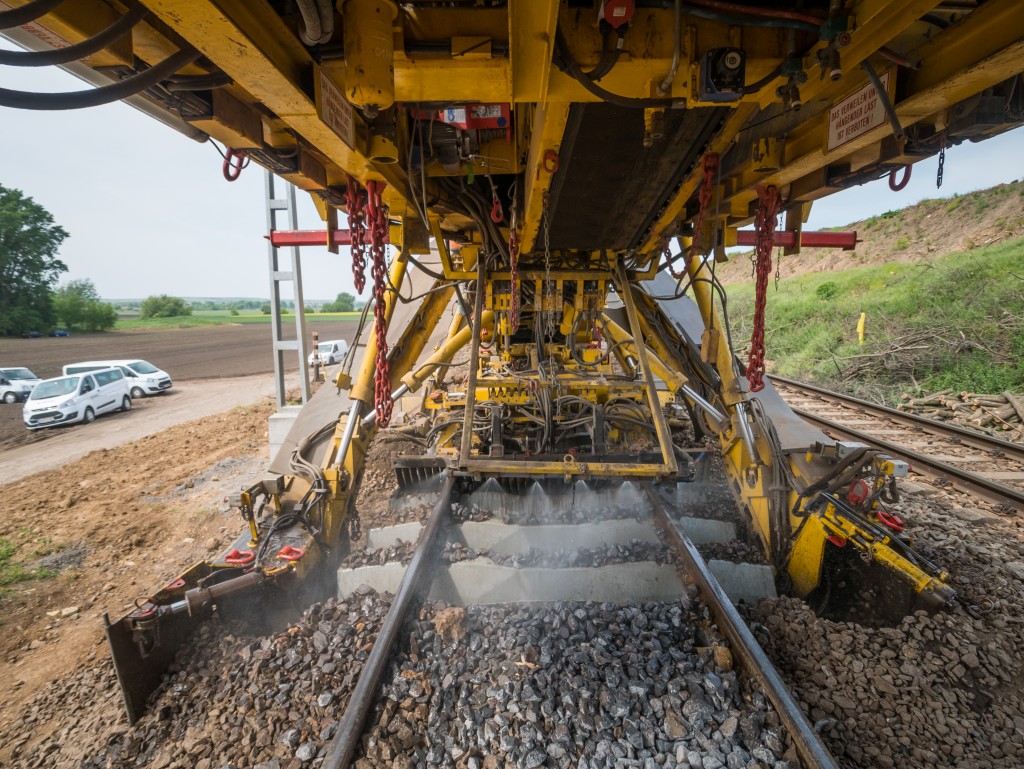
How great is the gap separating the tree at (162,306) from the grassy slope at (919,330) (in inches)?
3243

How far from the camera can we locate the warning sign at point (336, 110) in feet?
6.18

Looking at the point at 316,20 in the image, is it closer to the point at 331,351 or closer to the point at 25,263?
the point at 331,351

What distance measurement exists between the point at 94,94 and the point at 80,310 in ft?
183

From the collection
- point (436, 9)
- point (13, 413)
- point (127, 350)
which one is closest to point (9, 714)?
point (436, 9)

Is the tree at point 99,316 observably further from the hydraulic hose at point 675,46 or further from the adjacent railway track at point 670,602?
the hydraulic hose at point 675,46

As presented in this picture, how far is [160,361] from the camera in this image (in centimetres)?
3077

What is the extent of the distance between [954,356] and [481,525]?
1264 centimetres

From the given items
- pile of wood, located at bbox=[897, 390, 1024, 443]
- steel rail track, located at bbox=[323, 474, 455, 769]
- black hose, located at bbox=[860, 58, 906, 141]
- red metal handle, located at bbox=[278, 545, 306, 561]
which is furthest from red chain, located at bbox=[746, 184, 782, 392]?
pile of wood, located at bbox=[897, 390, 1024, 443]

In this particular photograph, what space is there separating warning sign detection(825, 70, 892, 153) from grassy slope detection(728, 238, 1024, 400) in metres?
10.9

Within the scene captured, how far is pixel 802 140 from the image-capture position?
2.70 meters

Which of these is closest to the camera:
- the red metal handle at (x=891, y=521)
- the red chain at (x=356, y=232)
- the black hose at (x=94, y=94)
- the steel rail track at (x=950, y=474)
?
the black hose at (x=94, y=94)

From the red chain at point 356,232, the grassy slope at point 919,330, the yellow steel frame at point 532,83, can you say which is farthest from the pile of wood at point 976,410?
the red chain at point 356,232

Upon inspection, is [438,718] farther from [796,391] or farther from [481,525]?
[796,391]

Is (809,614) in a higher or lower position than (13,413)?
higher
